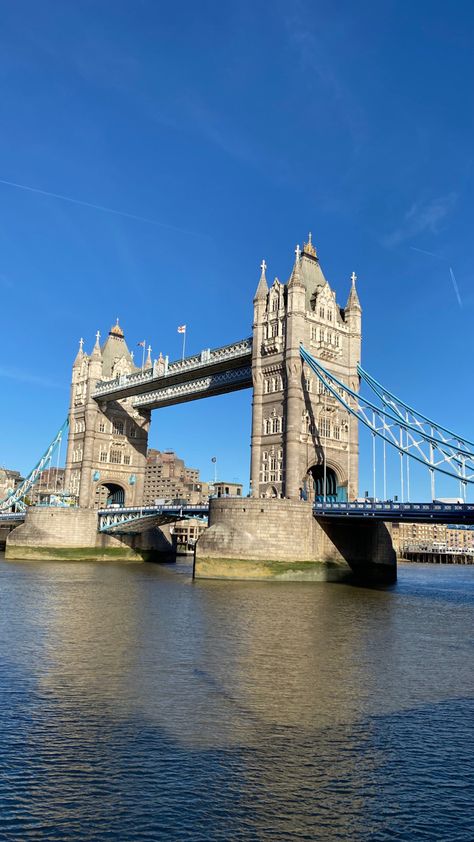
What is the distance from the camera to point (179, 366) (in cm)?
7025

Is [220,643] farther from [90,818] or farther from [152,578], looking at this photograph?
[152,578]

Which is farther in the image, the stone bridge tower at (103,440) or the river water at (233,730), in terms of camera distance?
the stone bridge tower at (103,440)

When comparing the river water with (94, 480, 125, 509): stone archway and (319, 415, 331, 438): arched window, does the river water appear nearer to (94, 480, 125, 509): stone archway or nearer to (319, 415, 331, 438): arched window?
(319, 415, 331, 438): arched window

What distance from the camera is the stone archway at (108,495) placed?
83.2 meters

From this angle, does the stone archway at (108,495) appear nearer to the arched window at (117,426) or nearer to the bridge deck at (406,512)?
the arched window at (117,426)

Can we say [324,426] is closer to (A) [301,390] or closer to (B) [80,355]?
(A) [301,390]

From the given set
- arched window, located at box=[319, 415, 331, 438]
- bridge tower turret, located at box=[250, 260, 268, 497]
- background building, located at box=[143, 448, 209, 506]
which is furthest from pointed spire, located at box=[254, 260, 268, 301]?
background building, located at box=[143, 448, 209, 506]

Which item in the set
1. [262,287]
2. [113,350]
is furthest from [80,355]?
[262,287]

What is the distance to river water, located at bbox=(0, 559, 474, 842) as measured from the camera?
981 cm

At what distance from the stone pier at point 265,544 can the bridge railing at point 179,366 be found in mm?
17302

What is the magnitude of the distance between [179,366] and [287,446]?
1955 cm

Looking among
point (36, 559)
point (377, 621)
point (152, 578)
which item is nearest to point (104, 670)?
point (377, 621)

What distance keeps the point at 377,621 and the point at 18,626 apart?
48.9 ft

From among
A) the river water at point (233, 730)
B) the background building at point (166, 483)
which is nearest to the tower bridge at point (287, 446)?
the river water at point (233, 730)
